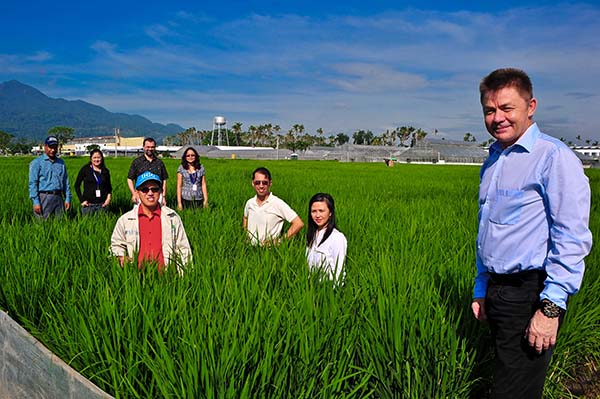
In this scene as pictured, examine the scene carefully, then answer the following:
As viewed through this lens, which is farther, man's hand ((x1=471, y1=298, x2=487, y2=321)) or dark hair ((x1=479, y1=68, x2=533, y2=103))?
man's hand ((x1=471, y1=298, x2=487, y2=321))

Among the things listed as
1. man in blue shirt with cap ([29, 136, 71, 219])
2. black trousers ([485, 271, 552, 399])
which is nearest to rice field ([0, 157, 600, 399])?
black trousers ([485, 271, 552, 399])

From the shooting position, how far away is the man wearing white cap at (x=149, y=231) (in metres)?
3.17

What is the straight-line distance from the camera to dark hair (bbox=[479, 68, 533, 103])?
1697 millimetres

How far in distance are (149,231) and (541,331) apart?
8.01ft

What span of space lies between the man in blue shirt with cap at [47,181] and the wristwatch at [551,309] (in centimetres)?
552

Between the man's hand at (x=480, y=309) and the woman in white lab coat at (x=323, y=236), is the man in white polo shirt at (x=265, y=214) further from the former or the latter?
the man's hand at (x=480, y=309)

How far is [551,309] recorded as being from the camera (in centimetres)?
162

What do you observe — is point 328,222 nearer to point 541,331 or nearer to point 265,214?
point 265,214

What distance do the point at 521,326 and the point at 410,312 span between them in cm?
64

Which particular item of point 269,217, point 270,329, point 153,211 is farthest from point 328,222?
point 270,329

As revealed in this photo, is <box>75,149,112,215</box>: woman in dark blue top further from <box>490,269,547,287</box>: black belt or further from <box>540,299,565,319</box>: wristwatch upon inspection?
<box>540,299,565,319</box>: wristwatch

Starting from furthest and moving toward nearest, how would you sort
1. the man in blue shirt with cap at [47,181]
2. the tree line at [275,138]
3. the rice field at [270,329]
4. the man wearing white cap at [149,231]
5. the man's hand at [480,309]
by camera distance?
the tree line at [275,138] → the man in blue shirt with cap at [47,181] → the man wearing white cap at [149,231] → the man's hand at [480,309] → the rice field at [270,329]

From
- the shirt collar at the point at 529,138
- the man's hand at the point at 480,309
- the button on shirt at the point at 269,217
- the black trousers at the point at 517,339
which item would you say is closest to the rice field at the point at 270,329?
the man's hand at the point at 480,309

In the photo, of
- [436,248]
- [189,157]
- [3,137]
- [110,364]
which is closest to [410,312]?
[110,364]
